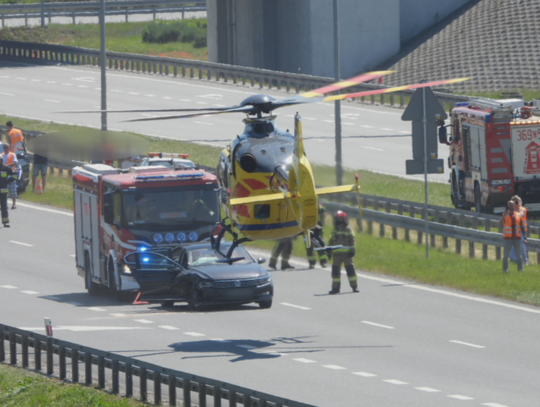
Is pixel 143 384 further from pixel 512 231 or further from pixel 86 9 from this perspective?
pixel 86 9

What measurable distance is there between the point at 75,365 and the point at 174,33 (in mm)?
65112

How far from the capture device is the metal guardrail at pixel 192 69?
53688 millimetres

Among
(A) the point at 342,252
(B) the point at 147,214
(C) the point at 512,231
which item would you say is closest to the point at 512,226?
(C) the point at 512,231

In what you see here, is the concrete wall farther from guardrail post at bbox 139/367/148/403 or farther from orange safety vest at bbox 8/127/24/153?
guardrail post at bbox 139/367/148/403

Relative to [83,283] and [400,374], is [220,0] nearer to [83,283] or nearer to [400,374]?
[83,283]

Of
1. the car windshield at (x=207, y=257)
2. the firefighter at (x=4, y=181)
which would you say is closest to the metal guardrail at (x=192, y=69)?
the firefighter at (x=4, y=181)

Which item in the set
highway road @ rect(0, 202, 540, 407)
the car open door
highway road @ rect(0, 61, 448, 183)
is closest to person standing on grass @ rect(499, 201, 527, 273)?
highway road @ rect(0, 202, 540, 407)

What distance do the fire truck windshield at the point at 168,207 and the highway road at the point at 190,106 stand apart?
15251mm

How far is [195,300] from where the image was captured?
2173 cm

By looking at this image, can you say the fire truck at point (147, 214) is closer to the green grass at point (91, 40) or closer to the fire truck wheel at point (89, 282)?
the fire truck wheel at point (89, 282)

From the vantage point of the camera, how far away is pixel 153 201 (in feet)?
79.2

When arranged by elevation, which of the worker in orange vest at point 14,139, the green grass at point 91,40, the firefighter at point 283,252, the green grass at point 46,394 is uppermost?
the green grass at point 91,40

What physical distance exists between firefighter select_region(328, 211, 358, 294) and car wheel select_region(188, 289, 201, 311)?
362 centimetres

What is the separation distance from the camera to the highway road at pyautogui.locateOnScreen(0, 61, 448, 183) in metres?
43.4
